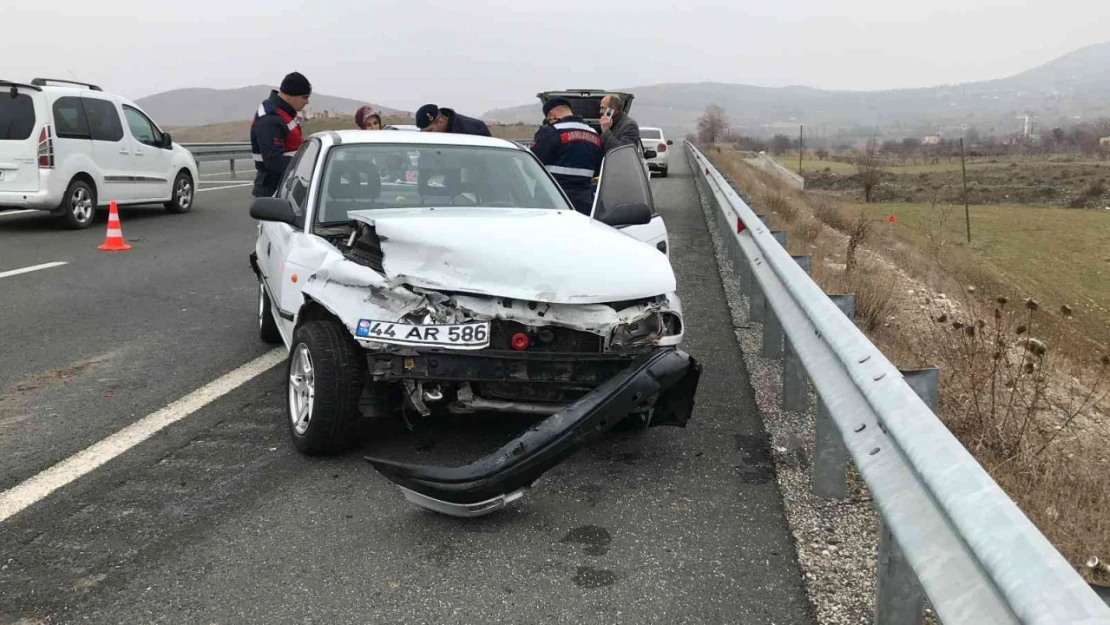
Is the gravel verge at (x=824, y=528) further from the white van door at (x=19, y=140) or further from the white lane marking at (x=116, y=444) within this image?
the white van door at (x=19, y=140)

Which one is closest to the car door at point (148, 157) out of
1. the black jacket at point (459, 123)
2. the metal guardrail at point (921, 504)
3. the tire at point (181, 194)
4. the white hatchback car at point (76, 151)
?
the white hatchback car at point (76, 151)

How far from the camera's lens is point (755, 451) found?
181 inches

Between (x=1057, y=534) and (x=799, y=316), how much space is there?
4.94ft

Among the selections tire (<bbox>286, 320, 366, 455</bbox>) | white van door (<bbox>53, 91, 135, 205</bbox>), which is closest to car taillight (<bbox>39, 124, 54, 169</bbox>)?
white van door (<bbox>53, 91, 135, 205</bbox>)

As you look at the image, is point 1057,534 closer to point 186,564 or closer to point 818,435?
point 818,435

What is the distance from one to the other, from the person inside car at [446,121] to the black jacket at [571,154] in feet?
3.85

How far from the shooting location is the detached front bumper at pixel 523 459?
11.9ft

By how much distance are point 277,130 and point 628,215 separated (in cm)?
407

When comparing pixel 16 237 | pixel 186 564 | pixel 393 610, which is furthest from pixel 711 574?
pixel 16 237

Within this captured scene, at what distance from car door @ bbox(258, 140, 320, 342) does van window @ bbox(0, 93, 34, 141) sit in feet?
25.9

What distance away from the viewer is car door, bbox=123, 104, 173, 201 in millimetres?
14312

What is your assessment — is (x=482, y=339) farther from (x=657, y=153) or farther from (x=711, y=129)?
(x=711, y=129)

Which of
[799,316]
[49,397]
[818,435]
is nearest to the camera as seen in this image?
[818,435]

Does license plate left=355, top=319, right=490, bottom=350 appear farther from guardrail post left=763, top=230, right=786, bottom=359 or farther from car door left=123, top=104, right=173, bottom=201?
car door left=123, top=104, right=173, bottom=201
